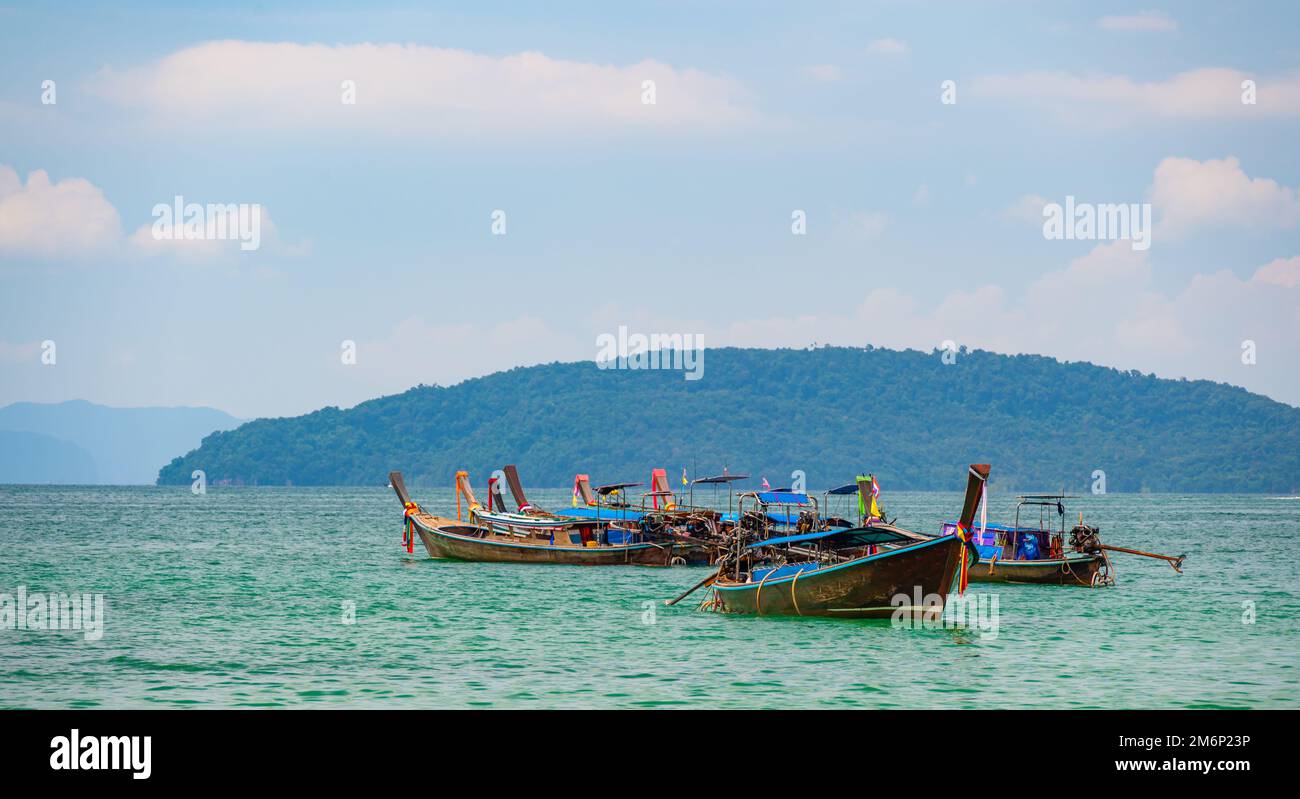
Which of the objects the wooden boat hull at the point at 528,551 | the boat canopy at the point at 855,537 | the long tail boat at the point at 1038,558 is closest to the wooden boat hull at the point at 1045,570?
the long tail boat at the point at 1038,558

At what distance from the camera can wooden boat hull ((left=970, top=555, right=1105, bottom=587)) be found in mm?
48406

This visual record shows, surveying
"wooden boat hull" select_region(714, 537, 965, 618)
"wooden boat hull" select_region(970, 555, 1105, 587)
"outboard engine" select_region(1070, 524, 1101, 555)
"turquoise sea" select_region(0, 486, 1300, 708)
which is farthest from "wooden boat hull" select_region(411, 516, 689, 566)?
"wooden boat hull" select_region(714, 537, 965, 618)

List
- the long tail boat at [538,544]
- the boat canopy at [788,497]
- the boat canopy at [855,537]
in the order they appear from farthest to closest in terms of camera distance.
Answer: the long tail boat at [538,544], the boat canopy at [788,497], the boat canopy at [855,537]

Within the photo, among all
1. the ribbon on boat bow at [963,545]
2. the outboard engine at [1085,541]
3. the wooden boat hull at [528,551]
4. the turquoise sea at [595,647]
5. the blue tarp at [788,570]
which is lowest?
the turquoise sea at [595,647]

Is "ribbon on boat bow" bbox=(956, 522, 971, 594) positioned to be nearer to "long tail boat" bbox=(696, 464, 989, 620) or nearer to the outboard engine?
"long tail boat" bbox=(696, 464, 989, 620)

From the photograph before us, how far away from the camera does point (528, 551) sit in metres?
58.1

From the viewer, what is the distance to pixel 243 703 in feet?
79.8

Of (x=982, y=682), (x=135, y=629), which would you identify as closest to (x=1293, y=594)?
(x=982, y=682)

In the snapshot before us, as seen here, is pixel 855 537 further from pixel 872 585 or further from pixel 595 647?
pixel 595 647

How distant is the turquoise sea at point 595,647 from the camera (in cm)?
2542

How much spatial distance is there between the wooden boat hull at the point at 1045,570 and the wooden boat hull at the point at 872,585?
17035 millimetres

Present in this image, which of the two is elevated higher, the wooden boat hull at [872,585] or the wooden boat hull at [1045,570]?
the wooden boat hull at [872,585]

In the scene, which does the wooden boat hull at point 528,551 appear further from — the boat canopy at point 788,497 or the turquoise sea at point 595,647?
the boat canopy at point 788,497
